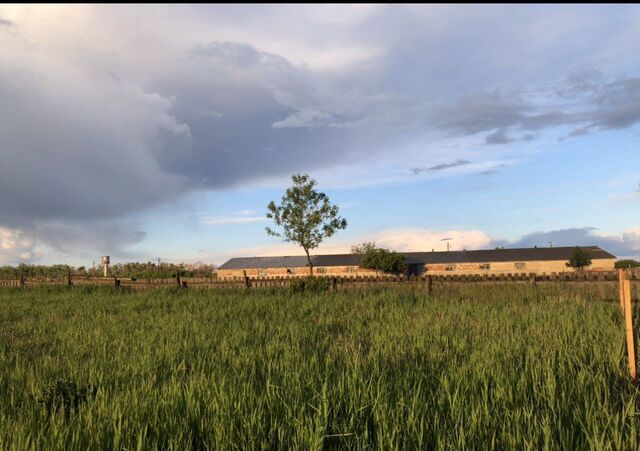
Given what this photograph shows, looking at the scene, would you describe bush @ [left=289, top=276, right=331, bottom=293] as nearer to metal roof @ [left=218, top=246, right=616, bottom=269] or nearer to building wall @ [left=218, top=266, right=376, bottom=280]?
building wall @ [left=218, top=266, right=376, bottom=280]

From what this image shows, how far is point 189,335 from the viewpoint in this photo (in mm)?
9797

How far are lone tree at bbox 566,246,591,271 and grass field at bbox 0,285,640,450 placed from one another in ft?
150

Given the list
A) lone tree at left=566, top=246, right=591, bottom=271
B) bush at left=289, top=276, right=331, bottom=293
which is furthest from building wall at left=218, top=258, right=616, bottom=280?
bush at left=289, top=276, right=331, bottom=293

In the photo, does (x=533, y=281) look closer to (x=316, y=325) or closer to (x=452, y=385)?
(x=316, y=325)

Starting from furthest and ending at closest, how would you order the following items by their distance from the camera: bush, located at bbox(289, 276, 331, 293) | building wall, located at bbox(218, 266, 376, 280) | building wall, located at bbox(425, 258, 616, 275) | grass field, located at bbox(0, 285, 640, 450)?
building wall, located at bbox(218, 266, 376, 280), building wall, located at bbox(425, 258, 616, 275), bush, located at bbox(289, 276, 331, 293), grass field, located at bbox(0, 285, 640, 450)

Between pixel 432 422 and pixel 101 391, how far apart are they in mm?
3614

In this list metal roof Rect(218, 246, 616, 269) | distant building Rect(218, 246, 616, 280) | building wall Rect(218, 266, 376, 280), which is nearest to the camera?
distant building Rect(218, 246, 616, 280)

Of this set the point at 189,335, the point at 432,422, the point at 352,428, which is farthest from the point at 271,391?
the point at 189,335

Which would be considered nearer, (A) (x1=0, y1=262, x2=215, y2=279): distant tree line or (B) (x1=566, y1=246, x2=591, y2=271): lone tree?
(B) (x1=566, y1=246, x2=591, y2=271): lone tree

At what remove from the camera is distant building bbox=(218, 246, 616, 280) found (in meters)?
54.8

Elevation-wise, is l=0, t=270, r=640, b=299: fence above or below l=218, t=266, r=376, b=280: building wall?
above

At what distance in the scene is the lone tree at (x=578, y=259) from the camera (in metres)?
51.9

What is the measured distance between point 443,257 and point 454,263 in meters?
3.00

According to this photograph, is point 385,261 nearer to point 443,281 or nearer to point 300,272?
point 300,272
